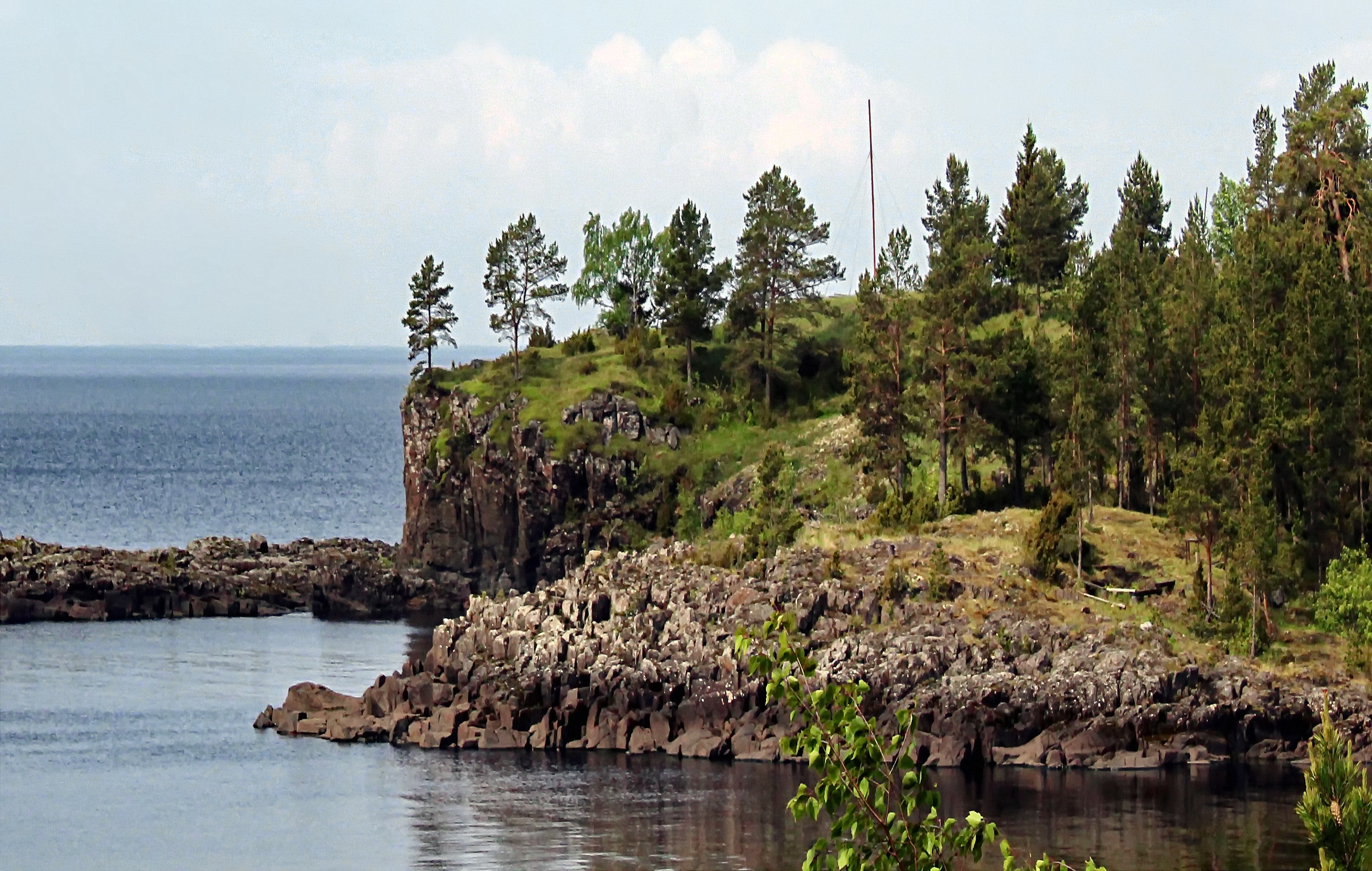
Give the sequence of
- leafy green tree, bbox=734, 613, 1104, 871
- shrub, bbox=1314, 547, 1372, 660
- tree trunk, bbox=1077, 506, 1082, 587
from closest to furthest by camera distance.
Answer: leafy green tree, bbox=734, 613, 1104, 871 → shrub, bbox=1314, 547, 1372, 660 → tree trunk, bbox=1077, 506, 1082, 587

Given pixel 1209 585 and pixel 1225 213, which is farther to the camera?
pixel 1225 213

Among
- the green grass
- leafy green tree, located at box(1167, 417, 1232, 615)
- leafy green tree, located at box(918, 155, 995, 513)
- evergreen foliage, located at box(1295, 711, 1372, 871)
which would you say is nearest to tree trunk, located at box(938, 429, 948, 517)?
leafy green tree, located at box(918, 155, 995, 513)

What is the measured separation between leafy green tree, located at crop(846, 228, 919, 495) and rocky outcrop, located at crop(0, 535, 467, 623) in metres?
31.3

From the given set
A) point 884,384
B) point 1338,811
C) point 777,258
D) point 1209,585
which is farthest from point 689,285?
point 1338,811

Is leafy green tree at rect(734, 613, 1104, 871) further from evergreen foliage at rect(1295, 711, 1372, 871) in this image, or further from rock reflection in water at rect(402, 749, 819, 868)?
rock reflection in water at rect(402, 749, 819, 868)

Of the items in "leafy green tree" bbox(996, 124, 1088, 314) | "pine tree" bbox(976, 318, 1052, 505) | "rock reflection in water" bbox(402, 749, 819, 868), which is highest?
"leafy green tree" bbox(996, 124, 1088, 314)

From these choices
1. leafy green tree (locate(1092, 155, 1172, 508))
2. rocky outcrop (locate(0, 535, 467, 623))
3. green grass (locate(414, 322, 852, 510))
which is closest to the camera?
leafy green tree (locate(1092, 155, 1172, 508))

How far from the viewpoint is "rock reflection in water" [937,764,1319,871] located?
194ft

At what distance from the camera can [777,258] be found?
118 meters

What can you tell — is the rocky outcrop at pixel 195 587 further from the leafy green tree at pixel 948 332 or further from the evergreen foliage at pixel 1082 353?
the leafy green tree at pixel 948 332

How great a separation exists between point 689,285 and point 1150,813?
212 feet

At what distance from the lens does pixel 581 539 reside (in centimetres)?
11506

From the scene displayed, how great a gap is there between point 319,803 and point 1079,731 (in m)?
26.1

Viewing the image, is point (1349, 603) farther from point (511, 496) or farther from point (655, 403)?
point (511, 496)
